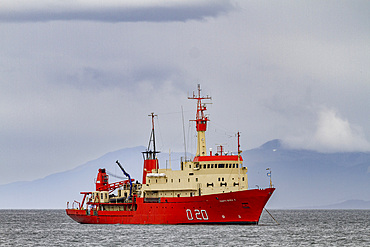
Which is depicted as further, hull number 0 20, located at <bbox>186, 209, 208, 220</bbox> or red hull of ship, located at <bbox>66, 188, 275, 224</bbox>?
hull number 0 20, located at <bbox>186, 209, 208, 220</bbox>

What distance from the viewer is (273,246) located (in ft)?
171

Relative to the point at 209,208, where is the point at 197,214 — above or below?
below

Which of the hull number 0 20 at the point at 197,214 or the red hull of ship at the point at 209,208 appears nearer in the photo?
the red hull of ship at the point at 209,208

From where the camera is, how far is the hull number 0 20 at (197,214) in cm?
6738

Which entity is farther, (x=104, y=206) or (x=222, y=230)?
(x=104, y=206)

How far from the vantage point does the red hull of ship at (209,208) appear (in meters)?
65.5

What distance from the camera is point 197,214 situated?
222 feet

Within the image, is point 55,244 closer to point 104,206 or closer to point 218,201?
Answer: point 218,201

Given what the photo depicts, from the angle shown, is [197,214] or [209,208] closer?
[209,208]

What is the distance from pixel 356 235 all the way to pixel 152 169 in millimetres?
23341

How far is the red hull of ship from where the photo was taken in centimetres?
6550

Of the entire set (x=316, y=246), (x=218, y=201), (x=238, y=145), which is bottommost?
(x=316, y=246)

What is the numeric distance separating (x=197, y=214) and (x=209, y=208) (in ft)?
5.29

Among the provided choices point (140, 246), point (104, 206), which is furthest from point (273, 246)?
point (104, 206)
